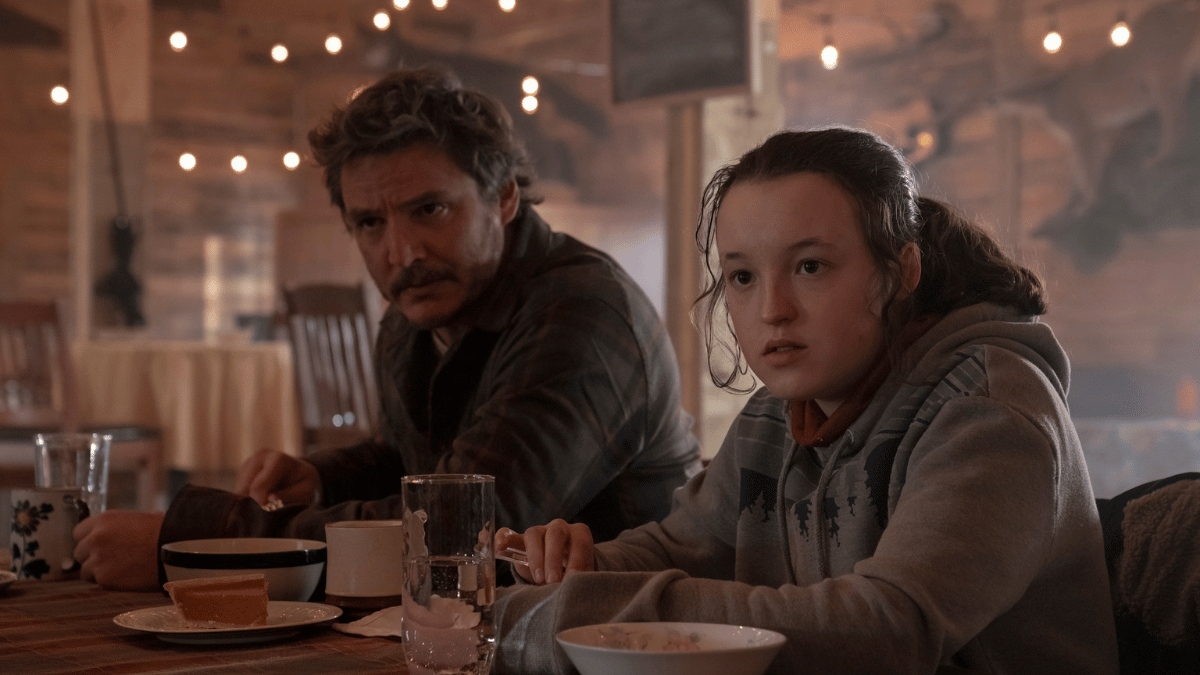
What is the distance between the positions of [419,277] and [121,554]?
597 mm

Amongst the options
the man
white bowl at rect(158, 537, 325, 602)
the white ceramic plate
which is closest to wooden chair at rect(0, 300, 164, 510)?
the man

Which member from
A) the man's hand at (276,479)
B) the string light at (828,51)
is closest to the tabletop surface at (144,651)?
the man's hand at (276,479)

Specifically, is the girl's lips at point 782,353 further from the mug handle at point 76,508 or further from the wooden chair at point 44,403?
the wooden chair at point 44,403

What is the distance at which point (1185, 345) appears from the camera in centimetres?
559

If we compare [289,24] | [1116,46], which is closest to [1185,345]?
[1116,46]

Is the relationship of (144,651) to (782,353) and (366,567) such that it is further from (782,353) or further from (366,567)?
(782,353)

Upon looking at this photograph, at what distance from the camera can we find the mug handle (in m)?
1.30

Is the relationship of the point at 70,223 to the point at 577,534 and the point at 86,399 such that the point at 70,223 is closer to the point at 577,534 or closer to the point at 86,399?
the point at 86,399

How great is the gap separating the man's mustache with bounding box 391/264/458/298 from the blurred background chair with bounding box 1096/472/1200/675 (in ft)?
3.20

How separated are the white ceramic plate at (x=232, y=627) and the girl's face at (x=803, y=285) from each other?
17.2 inches

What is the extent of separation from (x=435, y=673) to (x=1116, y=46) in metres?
5.96

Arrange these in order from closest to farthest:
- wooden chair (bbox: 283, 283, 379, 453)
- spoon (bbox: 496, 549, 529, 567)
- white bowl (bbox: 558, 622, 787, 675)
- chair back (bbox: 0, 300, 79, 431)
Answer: white bowl (bbox: 558, 622, 787, 675) < spoon (bbox: 496, 549, 529, 567) < wooden chair (bbox: 283, 283, 379, 453) < chair back (bbox: 0, 300, 79, 431)

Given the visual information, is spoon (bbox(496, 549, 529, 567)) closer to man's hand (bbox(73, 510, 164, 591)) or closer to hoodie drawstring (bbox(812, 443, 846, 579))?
hoodie drawstring (bbox(812, 443, 846, 579))

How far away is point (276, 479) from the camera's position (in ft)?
5.16
